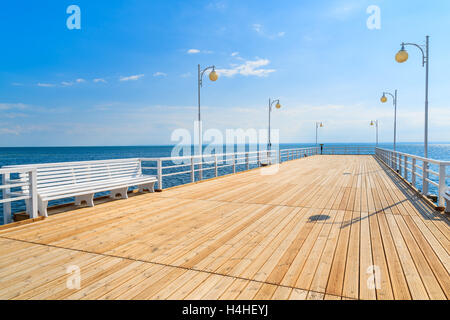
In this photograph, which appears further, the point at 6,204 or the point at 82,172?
the point at 82,172

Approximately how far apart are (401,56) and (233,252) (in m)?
6.87

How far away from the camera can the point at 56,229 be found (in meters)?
3.63

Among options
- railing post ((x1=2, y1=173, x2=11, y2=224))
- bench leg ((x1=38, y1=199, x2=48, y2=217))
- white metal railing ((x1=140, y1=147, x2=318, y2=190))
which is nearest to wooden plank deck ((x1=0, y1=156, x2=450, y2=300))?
bench leg ((x1=38, y1=199, x2=48, y2=217))

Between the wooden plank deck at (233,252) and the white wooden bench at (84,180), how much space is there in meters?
0.33

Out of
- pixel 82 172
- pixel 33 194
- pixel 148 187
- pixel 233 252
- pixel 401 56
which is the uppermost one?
pixel 401 56

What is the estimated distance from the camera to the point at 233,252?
2.78m

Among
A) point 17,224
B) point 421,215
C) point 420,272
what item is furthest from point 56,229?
point 421,215

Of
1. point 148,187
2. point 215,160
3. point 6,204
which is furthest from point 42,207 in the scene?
point 215,160

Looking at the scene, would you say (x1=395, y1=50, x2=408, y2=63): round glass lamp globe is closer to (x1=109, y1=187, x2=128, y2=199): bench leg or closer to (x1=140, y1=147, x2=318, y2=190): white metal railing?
(x1=140, y1=147, x2=318, y2=190): white metal railing

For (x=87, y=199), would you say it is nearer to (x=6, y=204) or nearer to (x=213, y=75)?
(x=6, y=204)

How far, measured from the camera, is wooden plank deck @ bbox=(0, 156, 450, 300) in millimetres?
2031

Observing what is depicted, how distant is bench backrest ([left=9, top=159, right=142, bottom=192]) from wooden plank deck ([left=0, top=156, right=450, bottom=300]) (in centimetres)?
72

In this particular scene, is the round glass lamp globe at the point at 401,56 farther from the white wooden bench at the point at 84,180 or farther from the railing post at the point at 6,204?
the railing post at the point at 6,204
